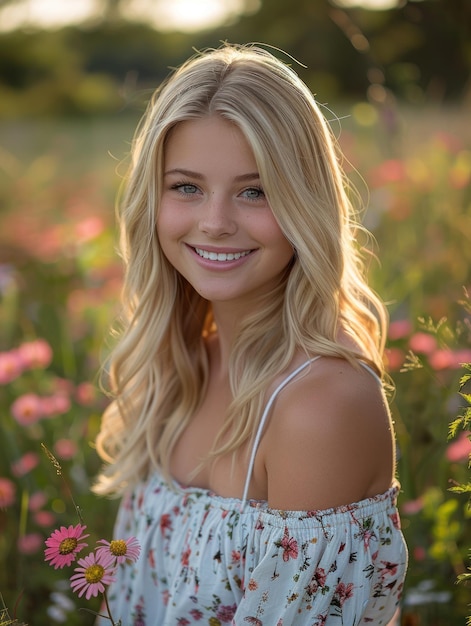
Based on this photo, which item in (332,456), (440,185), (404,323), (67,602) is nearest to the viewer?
Result: (332,456)

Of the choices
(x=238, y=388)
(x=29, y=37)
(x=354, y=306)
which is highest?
(x=29, y=37)

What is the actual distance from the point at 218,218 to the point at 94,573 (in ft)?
2.18

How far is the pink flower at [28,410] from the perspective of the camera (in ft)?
8.08

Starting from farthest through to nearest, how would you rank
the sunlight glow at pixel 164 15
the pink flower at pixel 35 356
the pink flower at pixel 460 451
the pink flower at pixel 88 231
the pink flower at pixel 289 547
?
the sunlight glow at pixel 164 15
the pink flower at pixel 88 231
the pink flower at pixel 35 356
the pink flower at pixel 460 451
the pink flower at pixel 289 547

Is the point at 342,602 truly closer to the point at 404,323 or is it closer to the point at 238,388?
the point at 238,388

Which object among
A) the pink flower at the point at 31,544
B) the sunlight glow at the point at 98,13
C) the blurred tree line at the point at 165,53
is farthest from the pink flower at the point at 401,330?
the sunlight glow at the point at 98,13

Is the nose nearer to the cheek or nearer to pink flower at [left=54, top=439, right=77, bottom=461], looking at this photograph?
the cheek

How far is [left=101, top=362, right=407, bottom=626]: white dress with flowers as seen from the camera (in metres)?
1.45

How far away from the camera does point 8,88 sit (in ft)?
36.2

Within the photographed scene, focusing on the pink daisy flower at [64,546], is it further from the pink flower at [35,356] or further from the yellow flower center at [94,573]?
the pink flower at [35,356]

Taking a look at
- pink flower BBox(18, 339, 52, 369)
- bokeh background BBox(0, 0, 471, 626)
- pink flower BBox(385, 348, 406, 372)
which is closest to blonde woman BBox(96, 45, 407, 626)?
bokeh background BBox(0, 0, 471, 626)

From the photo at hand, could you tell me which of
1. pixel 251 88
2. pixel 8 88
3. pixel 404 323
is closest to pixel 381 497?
pixel 251 88

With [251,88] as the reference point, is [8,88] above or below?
above

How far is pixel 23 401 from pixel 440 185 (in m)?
2.01
